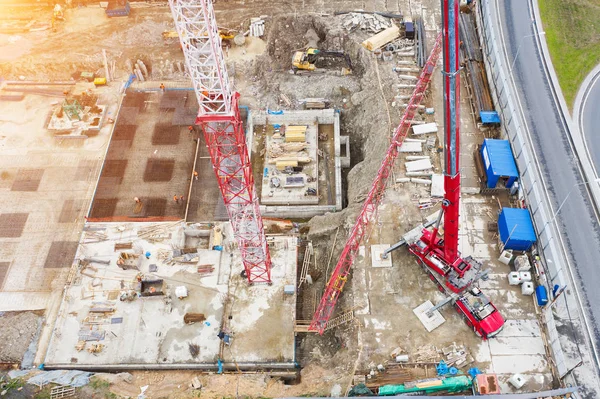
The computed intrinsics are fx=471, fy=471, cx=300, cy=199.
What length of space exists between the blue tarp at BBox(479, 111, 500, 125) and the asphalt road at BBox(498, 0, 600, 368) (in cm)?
279

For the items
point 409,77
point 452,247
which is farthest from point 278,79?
point 452,247

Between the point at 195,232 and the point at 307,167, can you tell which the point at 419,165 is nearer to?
the point at 307,167

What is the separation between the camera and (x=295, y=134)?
55375mm

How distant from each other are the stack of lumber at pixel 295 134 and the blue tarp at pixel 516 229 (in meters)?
23.8

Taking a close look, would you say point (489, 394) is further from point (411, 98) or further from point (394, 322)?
point (411, 98)

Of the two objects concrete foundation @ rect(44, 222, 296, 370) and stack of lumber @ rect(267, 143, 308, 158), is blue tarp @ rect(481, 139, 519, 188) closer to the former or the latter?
stack of lumber @ rect(267, 143, 308, 158)

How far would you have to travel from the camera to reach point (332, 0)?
68562 mm

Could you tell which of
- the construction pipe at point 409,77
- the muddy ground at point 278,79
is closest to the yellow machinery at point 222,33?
the muddy ground at point 278,79

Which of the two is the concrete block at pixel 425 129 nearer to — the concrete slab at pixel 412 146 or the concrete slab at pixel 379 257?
the concrete slab at pixel 412 146

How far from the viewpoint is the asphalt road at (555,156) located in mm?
38719

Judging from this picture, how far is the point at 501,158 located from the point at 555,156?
5.39 m

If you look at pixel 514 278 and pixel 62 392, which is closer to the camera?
pixel 62 392

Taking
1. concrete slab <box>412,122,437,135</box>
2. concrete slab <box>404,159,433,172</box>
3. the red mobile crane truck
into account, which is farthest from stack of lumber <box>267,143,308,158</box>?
the red mobile crane truck

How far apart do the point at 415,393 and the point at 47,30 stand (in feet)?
233
